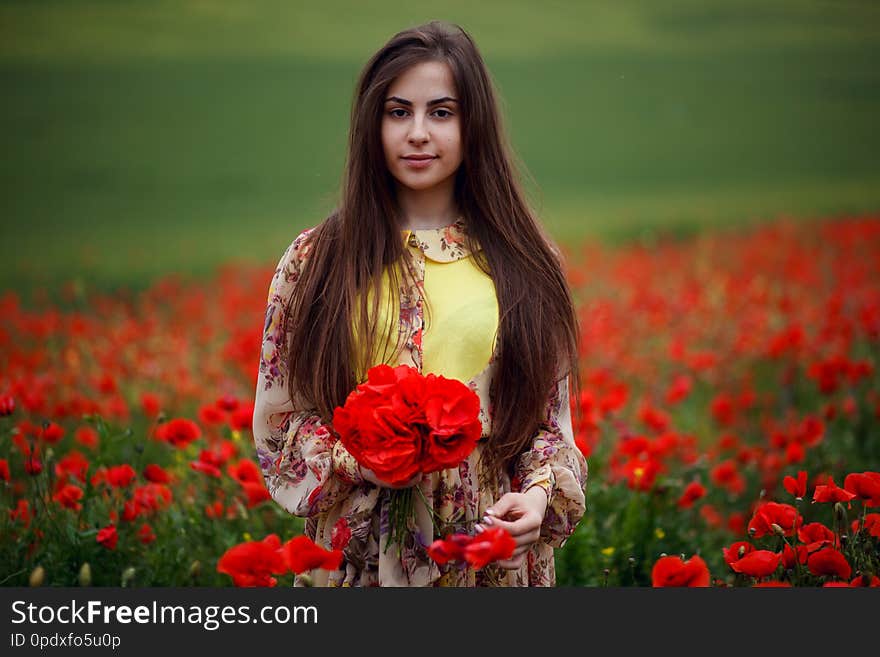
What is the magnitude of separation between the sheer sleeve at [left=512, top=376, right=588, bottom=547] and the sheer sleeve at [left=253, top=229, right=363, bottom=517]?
0.34 m

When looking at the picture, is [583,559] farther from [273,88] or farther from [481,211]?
[273,88]

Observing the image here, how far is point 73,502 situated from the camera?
2.51 m

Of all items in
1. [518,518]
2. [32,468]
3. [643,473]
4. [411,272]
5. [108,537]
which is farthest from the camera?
[643,473]

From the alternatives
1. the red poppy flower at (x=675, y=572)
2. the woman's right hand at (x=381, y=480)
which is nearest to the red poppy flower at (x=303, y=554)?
the woman's right hand at (x=381, y=480)

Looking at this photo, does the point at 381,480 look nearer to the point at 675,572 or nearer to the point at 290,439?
the point at 290,439

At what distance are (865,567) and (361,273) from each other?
115 centimetres

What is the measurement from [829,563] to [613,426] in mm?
1746

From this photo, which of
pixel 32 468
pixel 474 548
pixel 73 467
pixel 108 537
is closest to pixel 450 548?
pixel 474 548

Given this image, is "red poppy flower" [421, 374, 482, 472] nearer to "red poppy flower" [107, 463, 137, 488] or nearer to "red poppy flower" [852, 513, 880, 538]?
"red poppy flower" [852, 513, 880, 538]

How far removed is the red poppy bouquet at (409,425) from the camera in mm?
1527

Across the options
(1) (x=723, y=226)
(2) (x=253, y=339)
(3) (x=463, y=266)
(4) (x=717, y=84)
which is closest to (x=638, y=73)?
(4) (x=717, y=84)

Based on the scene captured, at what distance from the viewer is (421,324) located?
191 cm

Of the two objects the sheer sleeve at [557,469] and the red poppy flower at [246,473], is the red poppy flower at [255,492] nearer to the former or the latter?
the red poppy flower at [246,473]

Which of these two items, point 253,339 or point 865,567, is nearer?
point 865,567
